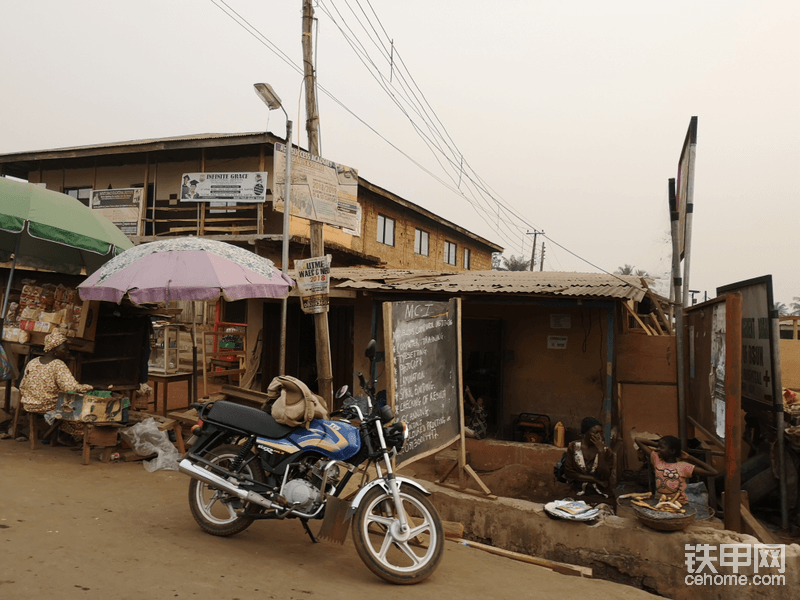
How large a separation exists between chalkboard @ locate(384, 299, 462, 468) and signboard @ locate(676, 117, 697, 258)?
9.05 ft

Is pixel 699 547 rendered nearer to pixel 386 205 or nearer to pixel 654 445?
pixel 654 445

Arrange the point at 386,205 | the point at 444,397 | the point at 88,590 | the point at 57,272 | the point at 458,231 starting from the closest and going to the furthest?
1. the point at 88,590
2. the point at 444,397
3. the point at 57,272
4. the point at 386,205
5. the point at 458,231

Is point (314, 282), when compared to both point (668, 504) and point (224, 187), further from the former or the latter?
point (224, 187)

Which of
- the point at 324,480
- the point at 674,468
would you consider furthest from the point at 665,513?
the point at 324,480

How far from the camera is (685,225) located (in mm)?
6145

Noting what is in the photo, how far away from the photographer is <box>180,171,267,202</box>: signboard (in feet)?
52.1

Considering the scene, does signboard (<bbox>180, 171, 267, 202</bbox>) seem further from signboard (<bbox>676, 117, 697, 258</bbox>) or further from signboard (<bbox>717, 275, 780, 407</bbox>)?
signboard (<bbox>717, 275, 780, 407</bbox>)

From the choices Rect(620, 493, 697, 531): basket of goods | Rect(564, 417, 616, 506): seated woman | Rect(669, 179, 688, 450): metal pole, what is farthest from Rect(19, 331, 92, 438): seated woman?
Rect(669, 179, 688, 450): metal pole

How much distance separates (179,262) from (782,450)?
6385 mm

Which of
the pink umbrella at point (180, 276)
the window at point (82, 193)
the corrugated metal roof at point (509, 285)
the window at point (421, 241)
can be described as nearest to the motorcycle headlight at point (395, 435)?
the pink umbrella at point (180, 276)

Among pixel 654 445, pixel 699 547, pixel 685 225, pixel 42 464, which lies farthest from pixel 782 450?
pixel 42 464

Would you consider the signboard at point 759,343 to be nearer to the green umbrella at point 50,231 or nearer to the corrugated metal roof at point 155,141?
the green umbrella at point 50,231

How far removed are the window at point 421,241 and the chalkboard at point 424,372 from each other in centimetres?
1717

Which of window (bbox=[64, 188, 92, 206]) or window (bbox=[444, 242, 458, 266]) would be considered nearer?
window (bbox=[64, 188, 92, 206])
